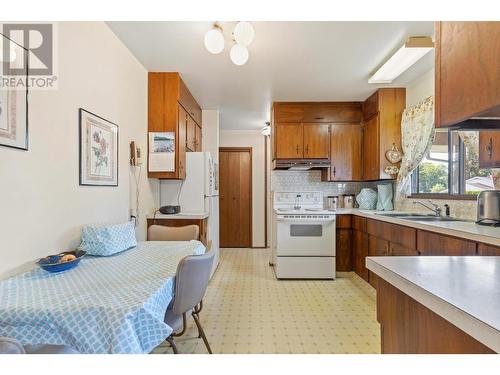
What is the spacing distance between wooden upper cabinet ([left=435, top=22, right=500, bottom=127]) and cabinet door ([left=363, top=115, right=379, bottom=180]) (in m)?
2.76

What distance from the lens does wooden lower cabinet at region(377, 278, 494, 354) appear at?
→ 2.09 ft

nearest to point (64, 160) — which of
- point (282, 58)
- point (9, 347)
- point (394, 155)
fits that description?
point (9, 347)

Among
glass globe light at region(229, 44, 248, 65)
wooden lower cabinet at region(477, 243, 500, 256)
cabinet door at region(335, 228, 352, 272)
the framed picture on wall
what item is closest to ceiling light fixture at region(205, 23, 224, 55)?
glass globe light at region(229, 44, 248, 65)

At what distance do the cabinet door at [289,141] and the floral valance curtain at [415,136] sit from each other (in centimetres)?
130

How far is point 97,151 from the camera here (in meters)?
2.02

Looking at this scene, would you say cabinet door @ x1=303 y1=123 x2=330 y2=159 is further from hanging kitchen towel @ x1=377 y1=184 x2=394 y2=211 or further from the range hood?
hanging kitchen towel @ x1=377 y1=184 x2=394 y2=211

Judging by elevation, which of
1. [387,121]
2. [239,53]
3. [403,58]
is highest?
[403,58]

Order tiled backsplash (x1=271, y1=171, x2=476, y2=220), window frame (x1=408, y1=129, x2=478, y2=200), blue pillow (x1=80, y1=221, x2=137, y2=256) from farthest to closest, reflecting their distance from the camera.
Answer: tiled backsplash (x1=271, y1=171, x2=476, y2=220) → window frame (x1=408, y1=129, x2=478, y2=200) → blue pillow (x1=80, y1=221, x2=137, y2=256)

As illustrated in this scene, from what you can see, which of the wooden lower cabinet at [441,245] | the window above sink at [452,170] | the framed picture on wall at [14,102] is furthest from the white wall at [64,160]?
the window above sink at [452,170]

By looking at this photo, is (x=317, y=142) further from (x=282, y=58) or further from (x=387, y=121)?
(x=282, y=58)

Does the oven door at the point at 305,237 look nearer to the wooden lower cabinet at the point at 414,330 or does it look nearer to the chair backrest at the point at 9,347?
the wooden lower cabinet at the point at 414,330

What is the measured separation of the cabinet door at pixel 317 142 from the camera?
391 centimetres

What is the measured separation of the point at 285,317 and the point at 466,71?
7.35ft

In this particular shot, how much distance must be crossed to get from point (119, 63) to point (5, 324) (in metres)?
2.11
